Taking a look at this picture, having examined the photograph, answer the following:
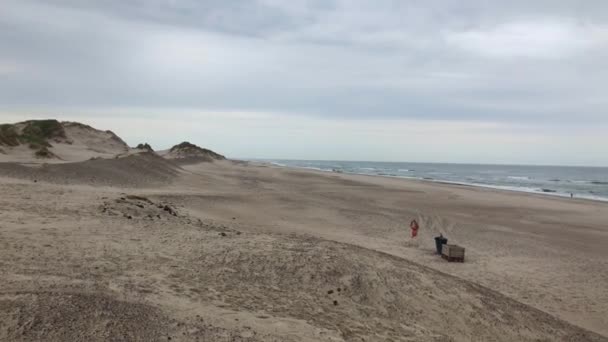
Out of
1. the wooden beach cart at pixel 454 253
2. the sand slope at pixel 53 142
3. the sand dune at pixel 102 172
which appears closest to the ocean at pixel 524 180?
the wooden beach cart at pixel 454 253

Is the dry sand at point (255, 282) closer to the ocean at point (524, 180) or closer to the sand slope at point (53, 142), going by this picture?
the sand slope at point (53, 142)

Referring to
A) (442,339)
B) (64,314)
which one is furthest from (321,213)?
(64,314)

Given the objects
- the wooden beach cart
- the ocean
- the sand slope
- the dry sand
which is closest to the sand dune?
the dry sand

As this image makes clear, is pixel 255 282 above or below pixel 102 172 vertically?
below

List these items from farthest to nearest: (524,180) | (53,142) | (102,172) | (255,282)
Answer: (524,180) → (53,142) → (102,172) → (255,282)

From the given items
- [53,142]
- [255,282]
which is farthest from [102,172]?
[53,142]

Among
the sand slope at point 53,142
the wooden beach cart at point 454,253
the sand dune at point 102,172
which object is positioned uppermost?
the sand slope at point 53,142

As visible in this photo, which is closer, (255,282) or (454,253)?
(255,282)

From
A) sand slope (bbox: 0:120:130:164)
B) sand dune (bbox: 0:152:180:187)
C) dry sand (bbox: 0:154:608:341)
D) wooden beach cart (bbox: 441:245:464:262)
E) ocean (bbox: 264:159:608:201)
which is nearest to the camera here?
dry sand (bbox: 0:154:608:341)

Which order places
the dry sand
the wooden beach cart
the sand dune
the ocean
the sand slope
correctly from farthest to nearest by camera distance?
1. the ocean
2. the sand slope
3. the sand dune
4. the wooden beach cart
5. the dry sand

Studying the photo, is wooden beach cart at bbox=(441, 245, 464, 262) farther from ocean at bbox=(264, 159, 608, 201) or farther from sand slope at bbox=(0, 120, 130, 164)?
ocean at bbox=(264, 159, 608, 201)

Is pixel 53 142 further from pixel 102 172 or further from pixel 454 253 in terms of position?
pixel 454 253

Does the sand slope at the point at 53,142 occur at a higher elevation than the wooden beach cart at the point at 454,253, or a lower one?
higher

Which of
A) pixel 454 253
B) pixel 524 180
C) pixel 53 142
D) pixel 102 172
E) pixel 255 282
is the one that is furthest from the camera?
pixel 524 180
